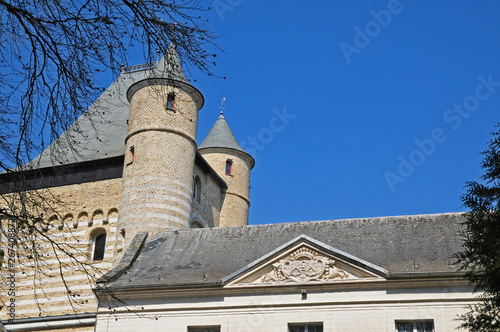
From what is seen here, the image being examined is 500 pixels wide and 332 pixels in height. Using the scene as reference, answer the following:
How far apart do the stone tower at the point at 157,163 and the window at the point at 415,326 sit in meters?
10.2

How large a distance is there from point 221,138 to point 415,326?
18452 mm

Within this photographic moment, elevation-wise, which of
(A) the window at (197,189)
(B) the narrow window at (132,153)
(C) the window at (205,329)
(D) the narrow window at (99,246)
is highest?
(B) the narrow window at (132,153)

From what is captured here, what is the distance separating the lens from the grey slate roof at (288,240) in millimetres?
20438

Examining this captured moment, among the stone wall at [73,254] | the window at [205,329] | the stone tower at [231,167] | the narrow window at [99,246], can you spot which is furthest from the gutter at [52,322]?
the stone tower at [231,167]

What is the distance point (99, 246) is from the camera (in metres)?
28.2

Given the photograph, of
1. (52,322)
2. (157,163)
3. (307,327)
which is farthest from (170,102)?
(307,327)

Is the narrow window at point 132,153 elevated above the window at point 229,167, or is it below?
below

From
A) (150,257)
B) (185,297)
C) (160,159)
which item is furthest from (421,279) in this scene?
(160,159)

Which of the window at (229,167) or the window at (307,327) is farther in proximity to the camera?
the window at (229,167)

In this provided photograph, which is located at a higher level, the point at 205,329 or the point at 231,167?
the point at 231,167

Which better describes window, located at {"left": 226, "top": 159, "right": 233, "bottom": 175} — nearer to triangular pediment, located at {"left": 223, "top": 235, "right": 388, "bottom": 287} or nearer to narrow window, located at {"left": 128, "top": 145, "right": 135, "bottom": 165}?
narrow window, located at {"left": 128, "top": 145, "right": 135, "bottom": 165}

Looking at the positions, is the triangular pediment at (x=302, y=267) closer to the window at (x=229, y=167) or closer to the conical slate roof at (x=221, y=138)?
the window at (x=229, y=167)

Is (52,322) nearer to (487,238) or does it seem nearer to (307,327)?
(307,327)

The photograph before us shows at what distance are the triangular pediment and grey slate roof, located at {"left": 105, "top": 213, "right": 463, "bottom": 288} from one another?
0.79 metres
